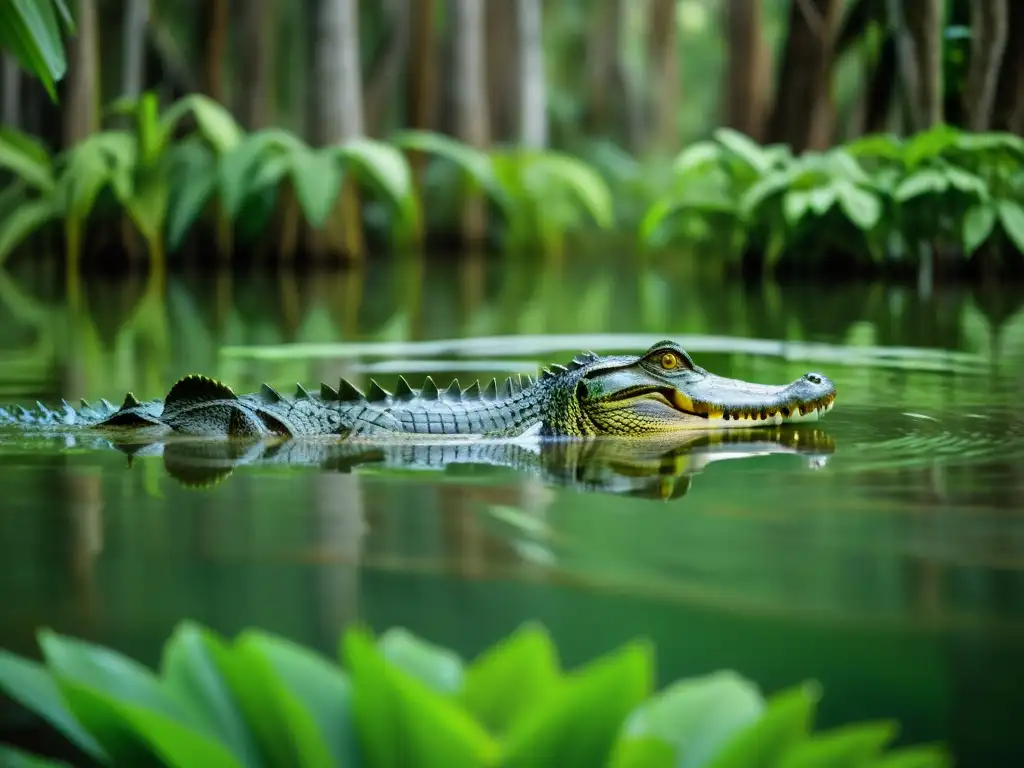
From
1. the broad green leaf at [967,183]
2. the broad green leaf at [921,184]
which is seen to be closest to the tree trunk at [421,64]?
the broad green leaf at [921,184]

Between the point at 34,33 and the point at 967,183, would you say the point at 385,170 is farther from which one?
the point at 34,33

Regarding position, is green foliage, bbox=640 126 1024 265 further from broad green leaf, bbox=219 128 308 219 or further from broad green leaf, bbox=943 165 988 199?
broad green leaf, bbox=219 128 308 219

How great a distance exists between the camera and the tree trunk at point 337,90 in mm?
14359

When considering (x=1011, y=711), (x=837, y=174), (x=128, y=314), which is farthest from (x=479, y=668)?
(x=837, y=174)

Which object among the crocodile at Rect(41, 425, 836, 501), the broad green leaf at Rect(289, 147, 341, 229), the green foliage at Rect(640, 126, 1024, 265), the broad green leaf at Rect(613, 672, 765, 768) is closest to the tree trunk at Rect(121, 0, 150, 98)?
the broad green leaf at Rect(289, 147, 341, 229)

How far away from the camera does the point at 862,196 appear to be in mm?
11414

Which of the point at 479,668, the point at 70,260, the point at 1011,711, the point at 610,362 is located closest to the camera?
the point at 479,668

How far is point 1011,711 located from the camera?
6.03ft

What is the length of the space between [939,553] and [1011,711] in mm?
1031

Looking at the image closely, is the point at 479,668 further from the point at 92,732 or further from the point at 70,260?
the point at 70,260

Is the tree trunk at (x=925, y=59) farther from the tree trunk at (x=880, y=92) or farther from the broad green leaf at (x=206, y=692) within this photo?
the broad green leaf at (x=206, y=692)

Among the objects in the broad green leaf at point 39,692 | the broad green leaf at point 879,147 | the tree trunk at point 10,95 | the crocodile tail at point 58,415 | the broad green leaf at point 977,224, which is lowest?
the broad green leaf at point 39,692

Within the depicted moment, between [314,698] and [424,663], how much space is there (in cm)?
16

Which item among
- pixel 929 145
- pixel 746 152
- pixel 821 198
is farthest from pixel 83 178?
pixel 929 145
